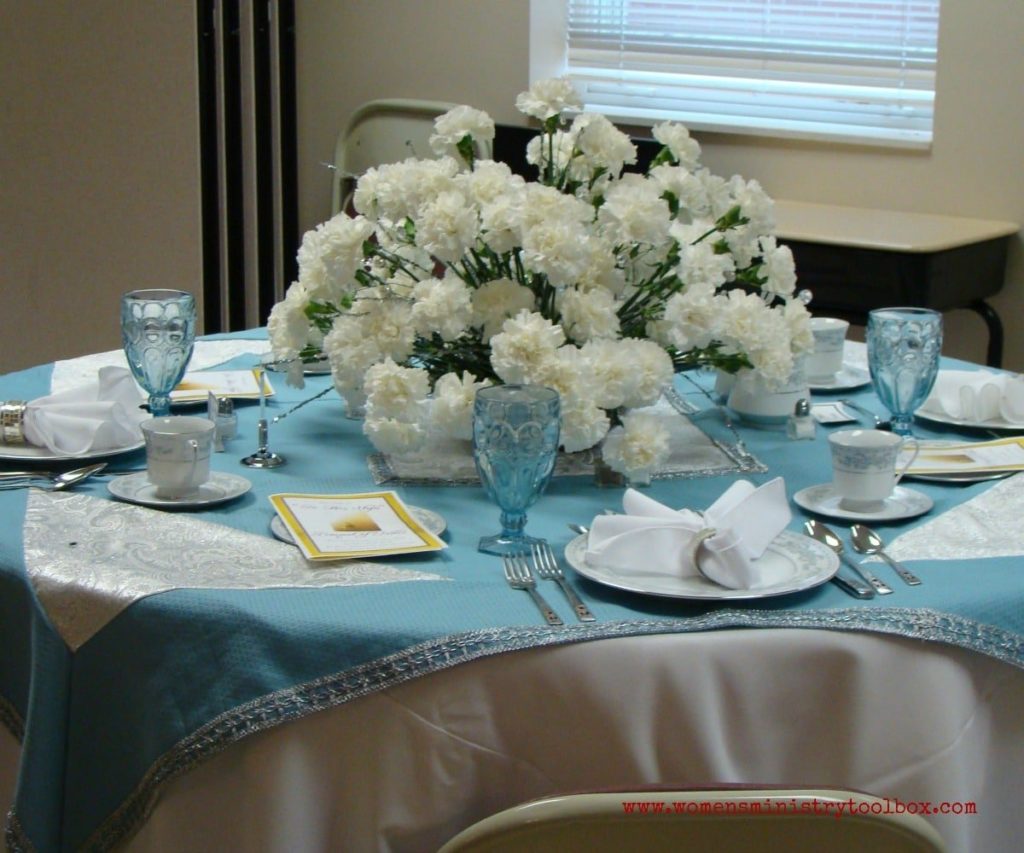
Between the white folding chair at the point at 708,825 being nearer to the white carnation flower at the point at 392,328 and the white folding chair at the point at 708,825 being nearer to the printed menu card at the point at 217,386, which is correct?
the white carnation flower at the point at 392,328

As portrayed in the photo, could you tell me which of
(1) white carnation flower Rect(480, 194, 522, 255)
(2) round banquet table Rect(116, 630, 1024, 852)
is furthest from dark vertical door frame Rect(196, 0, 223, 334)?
Result: (2) round banquet table Rect(116, 630, 1024, 852)

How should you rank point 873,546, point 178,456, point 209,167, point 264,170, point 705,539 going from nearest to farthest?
point 705,539, point 873,546, point 178,456, point 209,167, point 264,170

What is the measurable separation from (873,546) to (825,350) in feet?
2.23

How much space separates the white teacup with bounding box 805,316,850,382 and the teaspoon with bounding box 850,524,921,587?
1.95ft

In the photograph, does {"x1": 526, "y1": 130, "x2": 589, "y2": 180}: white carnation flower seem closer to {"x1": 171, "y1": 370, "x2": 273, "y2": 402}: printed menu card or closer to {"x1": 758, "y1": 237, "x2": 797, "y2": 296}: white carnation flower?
{"x1": 758, "y1": 237, "x2": 797, "y2": 296}: white carnation flower

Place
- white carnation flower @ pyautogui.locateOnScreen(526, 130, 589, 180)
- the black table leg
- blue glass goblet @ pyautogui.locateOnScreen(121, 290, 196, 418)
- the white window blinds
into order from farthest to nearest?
1. the white window blinds
2. the black table leg
3. blue glass goblet @ pyautogui.locateOnScreen(121, 290, 196, 418)
4. white carnation flower @ pyautogui.locateOnScreen(526, 130, 589, 180)

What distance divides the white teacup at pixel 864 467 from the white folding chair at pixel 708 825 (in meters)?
0.60

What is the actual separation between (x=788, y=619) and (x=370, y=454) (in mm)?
683

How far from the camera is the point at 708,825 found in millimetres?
945

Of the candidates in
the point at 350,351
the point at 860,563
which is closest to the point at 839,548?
the point at 860,563

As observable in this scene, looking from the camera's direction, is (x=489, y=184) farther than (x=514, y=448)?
Yes

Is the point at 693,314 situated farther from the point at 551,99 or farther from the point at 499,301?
the point at 551,99

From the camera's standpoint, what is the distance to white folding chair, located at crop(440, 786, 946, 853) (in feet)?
3.06

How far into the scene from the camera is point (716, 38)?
3.86 m
